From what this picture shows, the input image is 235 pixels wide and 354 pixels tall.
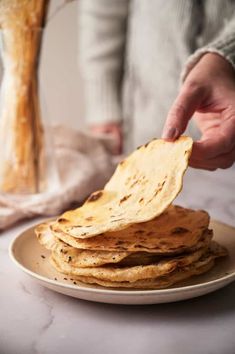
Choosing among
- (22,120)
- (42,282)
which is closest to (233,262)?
(42,282)

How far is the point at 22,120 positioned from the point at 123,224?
662 millimetres

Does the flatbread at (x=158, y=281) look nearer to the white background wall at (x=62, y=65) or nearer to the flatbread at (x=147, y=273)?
the flatbread at (x=147, y=273)

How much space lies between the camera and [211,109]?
1.14m

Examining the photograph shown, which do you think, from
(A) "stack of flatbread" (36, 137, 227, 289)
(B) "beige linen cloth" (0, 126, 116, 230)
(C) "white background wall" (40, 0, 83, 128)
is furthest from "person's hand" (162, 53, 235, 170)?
(C) "white background wall" (40, 0, 83, 128)

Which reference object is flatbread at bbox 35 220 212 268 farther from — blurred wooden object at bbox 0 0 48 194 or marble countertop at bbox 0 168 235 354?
blurred wooden object at bbox 0 0 48 194

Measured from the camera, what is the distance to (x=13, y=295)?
842 mm

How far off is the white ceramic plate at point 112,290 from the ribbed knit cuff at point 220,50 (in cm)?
41

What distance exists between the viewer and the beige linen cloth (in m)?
1.24

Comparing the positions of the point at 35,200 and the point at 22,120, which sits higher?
the point at 22,120

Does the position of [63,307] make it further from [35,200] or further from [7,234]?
[35,200]

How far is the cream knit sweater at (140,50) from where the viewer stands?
67.6 inches

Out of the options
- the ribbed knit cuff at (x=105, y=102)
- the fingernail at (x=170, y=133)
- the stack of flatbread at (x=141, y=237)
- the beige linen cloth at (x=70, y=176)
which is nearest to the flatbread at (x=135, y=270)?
the stack of flatbread at (x=141, y=237)

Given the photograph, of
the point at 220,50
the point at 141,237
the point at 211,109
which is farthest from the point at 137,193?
the point at 220,50

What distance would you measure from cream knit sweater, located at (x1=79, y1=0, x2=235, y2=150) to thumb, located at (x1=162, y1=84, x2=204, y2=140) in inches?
15.5
